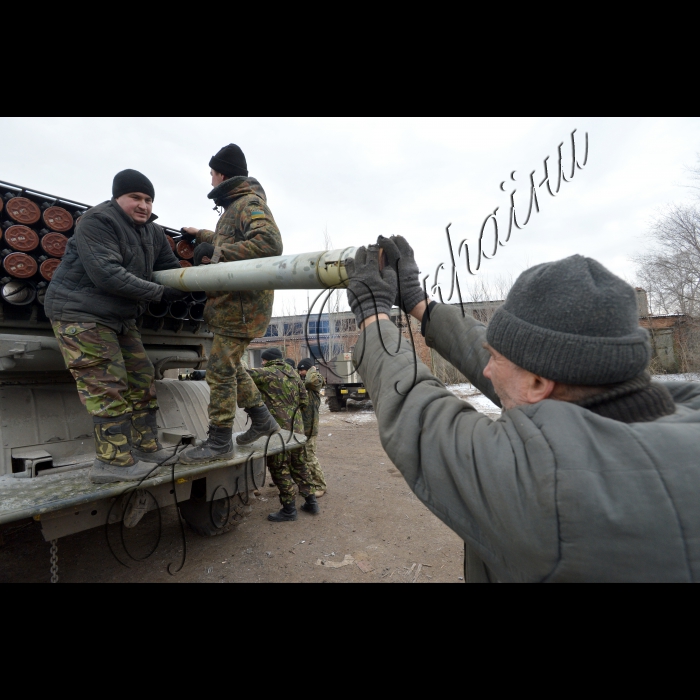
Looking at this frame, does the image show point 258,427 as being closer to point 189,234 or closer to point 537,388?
point 189,234

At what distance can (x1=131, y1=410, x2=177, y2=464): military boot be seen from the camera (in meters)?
3.34

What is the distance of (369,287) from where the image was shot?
1.46 metres

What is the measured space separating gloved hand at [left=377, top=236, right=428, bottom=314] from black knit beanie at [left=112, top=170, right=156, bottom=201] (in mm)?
2347

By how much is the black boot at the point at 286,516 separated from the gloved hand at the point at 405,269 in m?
4.18

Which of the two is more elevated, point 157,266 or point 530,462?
point 157,266

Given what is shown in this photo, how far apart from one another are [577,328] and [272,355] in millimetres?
5159

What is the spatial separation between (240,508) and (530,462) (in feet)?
13.6

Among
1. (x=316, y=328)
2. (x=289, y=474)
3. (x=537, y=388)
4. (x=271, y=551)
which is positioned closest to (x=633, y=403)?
(x=537, y=388)

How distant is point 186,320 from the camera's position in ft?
14.9

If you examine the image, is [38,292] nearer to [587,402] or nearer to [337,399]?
[587,402]

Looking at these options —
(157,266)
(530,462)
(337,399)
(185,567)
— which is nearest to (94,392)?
(157,266)

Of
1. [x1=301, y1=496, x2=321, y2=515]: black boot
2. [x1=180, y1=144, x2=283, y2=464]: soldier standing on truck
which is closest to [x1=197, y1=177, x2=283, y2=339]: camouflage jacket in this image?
[x1=180, y1=144, x2=283, y2=464]: soldier standing on truck

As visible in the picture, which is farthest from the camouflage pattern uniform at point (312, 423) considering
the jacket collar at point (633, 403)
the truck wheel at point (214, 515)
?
the jacket collar at point (633, 403)

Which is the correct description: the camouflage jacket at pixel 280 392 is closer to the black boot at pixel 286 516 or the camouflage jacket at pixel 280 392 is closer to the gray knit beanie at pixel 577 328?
the black boot at pixel 286 516
